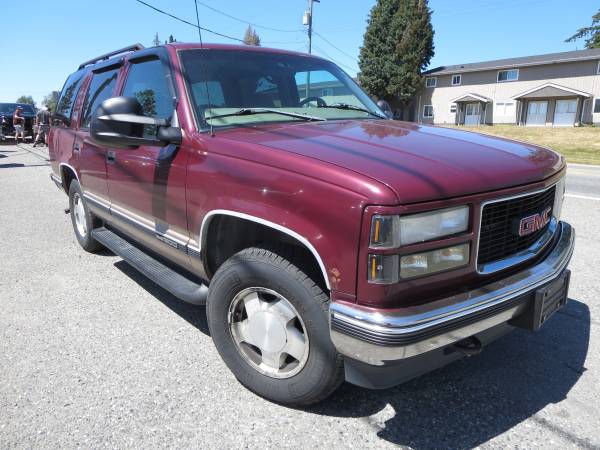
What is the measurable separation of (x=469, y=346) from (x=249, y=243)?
1.31 metres

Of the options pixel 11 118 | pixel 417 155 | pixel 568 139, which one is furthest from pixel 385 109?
pixel 568 139

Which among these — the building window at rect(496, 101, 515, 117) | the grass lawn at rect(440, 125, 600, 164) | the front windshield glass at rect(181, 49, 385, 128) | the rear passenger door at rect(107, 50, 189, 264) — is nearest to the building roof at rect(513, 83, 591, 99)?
the building window at rect(496, 101, 515, 117)

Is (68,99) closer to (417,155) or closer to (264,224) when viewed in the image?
Result: (264,224)

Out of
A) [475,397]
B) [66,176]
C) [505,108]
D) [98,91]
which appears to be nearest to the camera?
[475,397]

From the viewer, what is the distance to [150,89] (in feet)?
11.4

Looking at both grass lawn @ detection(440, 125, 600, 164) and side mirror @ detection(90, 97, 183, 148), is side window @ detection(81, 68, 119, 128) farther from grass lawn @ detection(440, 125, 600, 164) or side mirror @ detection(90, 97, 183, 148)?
grass lawn @ detection(440, 125, 600, 164)

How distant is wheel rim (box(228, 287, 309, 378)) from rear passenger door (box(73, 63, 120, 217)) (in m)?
2.07

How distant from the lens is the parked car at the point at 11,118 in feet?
74.9

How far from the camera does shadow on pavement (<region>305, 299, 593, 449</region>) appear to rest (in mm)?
2336

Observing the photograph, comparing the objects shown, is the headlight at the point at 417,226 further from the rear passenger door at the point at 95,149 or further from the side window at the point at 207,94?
the rear passenger door at the point at 95,149

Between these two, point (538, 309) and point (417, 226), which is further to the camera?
point (538, 309)

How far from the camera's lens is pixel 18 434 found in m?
2.33

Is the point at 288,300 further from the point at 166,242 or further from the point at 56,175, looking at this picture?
the point at 56,175

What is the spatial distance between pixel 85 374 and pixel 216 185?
142cm
